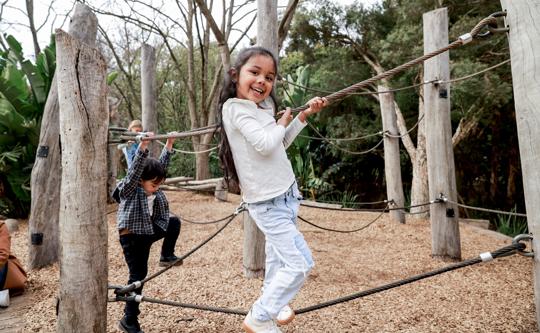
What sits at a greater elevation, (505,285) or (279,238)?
(279,238)

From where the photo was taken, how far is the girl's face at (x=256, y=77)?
5.88 ft

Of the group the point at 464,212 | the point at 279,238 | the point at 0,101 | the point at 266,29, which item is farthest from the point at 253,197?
the point at 464,212

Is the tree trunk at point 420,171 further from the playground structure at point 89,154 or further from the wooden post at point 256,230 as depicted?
the playground structure at point 89,154

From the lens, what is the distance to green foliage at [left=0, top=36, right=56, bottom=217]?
5184 millimetres

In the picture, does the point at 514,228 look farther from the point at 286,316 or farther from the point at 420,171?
the point at 286,316

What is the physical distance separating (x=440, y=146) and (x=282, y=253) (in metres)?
2.82

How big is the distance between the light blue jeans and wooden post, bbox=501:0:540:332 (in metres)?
0.98

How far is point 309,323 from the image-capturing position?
2.48 metres

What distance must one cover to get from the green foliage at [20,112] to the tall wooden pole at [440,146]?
4376 millimetres

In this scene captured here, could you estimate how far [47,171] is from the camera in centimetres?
382

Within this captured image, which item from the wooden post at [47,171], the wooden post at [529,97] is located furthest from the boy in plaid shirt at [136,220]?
the wooden post at [47,171]

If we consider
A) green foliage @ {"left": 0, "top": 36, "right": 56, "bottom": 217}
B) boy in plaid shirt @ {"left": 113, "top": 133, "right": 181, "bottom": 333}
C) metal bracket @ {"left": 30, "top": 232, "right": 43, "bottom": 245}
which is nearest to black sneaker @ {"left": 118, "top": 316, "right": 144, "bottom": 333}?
boy in plaid shirt @ {"left": 113, "top": 133, "right": 181, "bottom": 333}

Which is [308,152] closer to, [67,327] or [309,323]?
[309,323]

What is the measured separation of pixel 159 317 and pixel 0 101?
14.6 ft
